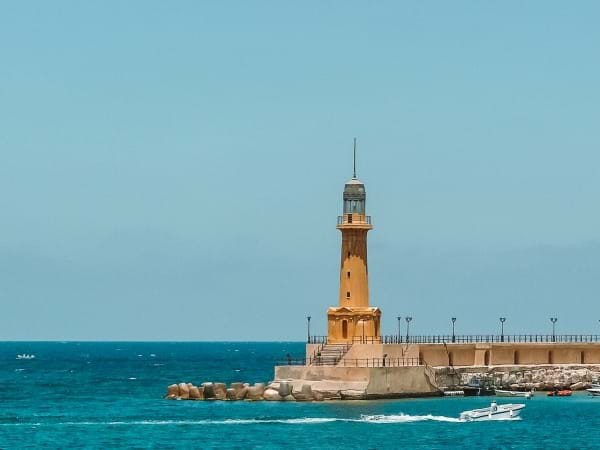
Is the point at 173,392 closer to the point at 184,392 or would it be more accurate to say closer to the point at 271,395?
the point at 184,392

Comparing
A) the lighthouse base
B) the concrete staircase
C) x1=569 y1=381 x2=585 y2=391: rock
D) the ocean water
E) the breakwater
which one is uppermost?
the lighthouse base

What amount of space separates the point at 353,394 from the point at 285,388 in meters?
3.93

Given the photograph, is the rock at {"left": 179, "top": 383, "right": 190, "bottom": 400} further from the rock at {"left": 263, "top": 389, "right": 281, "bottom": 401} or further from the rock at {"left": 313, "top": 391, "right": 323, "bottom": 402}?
the rock at {"left": 313, "top": 391, "right": 323, "bottom": 402}

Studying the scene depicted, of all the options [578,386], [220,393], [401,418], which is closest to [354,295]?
[220,393]

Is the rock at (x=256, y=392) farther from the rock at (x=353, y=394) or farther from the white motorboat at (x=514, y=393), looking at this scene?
the white motorboat at (x=514, y=393)

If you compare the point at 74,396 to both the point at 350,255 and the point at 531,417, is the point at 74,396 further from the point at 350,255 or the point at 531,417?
the point at 531,417

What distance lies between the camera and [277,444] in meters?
71.2

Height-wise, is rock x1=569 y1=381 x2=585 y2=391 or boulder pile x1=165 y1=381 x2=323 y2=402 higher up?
rock x1=569 y1=381 x2=585 y2=391

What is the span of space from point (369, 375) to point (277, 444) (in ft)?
57.3

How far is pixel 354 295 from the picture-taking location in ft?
301

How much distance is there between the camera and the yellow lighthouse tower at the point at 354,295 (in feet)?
300

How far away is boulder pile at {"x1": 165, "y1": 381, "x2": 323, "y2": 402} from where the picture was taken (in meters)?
89.0

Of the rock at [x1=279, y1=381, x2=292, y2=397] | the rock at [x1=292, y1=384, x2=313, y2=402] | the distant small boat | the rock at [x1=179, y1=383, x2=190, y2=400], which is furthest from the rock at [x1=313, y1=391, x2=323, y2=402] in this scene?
the distant small boat

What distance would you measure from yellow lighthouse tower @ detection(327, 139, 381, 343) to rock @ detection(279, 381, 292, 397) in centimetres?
416
